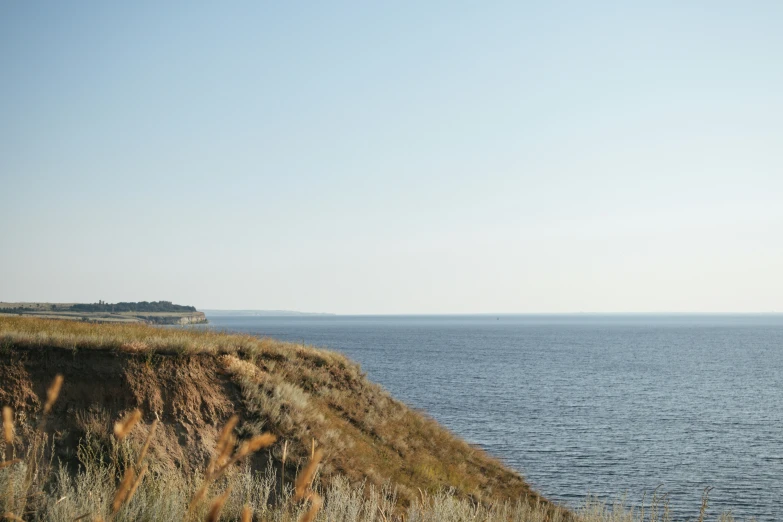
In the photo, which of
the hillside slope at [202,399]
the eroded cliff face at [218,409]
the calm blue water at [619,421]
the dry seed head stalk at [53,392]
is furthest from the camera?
the calm blue water at [619,421]

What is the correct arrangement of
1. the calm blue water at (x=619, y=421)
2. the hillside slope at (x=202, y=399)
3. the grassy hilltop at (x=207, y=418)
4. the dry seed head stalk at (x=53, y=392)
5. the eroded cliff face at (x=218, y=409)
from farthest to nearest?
1. the calm blue water at (x=619, y=421)
2. the hillside slope at (x=202, y=399)
3. the eroded cliff face at (x=218, y=409)
4. the grassy hilltop at (x=207, y=418)
5. the dry seed head stalk at (x=53, y=392)

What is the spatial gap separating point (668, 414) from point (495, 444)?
22580 mm

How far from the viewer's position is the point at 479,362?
96.5m

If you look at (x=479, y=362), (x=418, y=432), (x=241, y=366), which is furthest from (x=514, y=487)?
(x=479, y=362)

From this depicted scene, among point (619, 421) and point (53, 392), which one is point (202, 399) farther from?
point (619, 421)

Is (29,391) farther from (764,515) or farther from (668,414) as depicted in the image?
(668,414)

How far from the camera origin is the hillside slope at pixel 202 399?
16125 millimetres

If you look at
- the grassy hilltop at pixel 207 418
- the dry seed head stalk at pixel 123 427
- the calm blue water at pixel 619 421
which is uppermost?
the dry seed head stalk at pixel 123 427

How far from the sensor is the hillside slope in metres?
16.1

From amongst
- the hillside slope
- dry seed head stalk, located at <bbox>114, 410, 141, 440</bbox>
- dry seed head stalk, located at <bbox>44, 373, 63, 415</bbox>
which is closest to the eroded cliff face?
the hillside slope

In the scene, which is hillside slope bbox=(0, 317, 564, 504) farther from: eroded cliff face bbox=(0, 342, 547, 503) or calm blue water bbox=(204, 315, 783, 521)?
calm blue water bbox=(204, 315, 783, 521)

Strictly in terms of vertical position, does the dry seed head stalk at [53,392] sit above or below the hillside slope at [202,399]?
above

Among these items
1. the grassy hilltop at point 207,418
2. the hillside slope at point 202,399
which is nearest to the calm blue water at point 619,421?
the hillside slope at point 202,399

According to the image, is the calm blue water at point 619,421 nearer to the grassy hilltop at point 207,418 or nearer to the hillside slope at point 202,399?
the hillside slope at point 202,399
